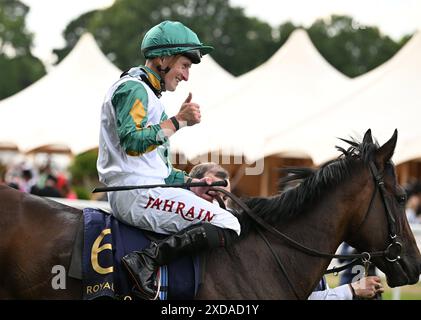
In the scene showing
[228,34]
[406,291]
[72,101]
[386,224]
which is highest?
[228,34]

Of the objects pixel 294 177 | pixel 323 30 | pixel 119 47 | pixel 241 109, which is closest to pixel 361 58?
pixel 323 30

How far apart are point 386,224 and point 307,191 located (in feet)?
1.72

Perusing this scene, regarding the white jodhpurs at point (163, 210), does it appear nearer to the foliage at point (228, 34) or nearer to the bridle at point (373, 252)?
the bridle at point (373, 252)

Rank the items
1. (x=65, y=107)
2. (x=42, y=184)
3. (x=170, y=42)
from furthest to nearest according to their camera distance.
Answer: (x=65, y=107) → (x=42, y=184) → (x=170, y=42)

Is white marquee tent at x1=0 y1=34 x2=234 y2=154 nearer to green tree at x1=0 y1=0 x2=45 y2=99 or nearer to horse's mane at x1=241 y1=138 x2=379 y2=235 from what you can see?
horse's mane at x1=241 y1=138 x2=379 y2=235

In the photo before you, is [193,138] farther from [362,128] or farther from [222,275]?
[222,275]

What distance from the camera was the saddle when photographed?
4.73 metres

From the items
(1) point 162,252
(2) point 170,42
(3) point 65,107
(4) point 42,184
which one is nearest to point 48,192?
(4) point 42,184

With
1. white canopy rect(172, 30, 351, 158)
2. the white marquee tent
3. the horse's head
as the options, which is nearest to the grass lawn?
white canopy rect(172, 30, 351, 158)

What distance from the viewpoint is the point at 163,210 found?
487 cm

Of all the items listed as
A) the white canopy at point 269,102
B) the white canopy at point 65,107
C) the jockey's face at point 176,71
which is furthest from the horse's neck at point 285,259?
the white canopy at point 65,107

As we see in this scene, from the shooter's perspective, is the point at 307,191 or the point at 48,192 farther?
the point at 48,192

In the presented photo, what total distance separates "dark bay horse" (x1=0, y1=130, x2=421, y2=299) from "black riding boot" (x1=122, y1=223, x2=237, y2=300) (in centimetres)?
19

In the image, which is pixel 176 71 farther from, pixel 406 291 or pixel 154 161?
pixel 406 291
